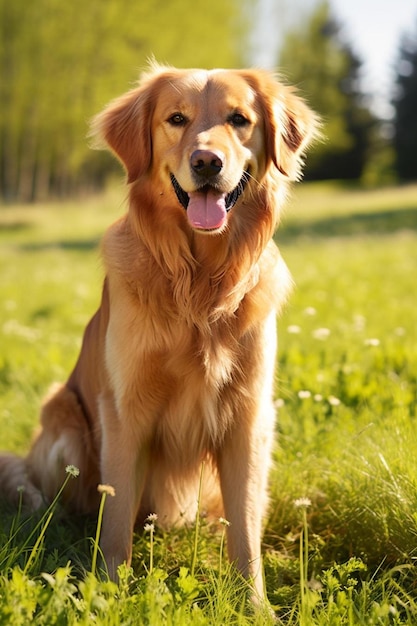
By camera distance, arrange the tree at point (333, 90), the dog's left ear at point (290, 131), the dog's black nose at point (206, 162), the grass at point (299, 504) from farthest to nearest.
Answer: the tree at point (333, 90) → the dog's left ear at point (290, 131) → the dog's black nose at point (206, 162) → the grass at point (299, 504)

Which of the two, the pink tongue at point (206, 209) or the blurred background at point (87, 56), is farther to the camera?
the blurred background at point (87, 56)

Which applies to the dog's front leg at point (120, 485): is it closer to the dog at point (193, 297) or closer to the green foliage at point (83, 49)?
the dog at point (193, 297)

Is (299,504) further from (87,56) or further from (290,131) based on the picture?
(87,56)

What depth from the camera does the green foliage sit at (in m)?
24.8

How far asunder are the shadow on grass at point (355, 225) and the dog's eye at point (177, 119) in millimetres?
13531

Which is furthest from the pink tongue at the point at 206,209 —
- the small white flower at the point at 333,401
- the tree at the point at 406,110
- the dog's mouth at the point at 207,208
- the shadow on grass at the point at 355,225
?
the tree at the point at 406,110

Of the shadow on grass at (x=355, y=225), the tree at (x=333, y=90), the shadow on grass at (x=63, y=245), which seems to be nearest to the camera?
the shadow on grass at (x=63, y=245)

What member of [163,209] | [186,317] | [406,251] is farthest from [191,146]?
[406,251]

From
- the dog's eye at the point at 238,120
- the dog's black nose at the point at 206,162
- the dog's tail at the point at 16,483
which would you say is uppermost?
the dog's eye at the point at 238,120

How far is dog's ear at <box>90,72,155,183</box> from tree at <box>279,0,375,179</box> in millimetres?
37680

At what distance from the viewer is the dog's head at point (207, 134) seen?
2809 millimetres

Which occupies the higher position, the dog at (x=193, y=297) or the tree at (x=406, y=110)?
the dog at (x=193, y=297)

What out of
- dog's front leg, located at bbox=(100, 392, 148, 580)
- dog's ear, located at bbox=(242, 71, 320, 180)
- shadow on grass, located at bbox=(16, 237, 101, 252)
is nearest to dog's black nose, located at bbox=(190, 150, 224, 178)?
dog's ear, located at bbox=(242, 71, 320, 180)

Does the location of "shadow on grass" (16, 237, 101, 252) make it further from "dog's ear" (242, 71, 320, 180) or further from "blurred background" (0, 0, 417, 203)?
"dog's ear" (242, 71, 320, 180)
